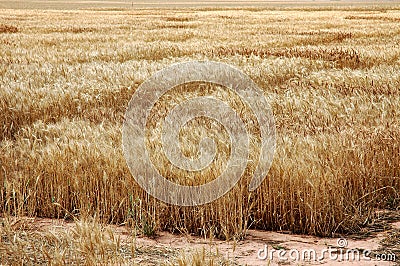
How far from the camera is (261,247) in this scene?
3.14 m

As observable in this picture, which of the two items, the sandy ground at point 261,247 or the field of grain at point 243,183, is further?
the field of grain at point 243,183

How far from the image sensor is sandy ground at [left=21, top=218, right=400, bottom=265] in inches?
112

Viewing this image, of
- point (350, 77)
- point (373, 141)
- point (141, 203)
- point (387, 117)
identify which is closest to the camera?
point (141, 203)

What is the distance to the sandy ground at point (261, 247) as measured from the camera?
2.86 metres

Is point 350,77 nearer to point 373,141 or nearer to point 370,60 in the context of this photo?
point 370,60

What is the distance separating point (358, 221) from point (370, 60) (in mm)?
8080

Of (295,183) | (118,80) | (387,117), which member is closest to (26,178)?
(295,183)

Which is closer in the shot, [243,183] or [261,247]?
[261,247]

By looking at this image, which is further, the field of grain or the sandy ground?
the field of grain

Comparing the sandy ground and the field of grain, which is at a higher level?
the field of grain

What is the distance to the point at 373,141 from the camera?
14.1ft

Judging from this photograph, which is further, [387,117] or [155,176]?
[387,117]

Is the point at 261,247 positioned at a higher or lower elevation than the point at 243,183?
lower

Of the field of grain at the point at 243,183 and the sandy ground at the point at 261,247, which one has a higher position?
the field of grain at the point at 243,183
